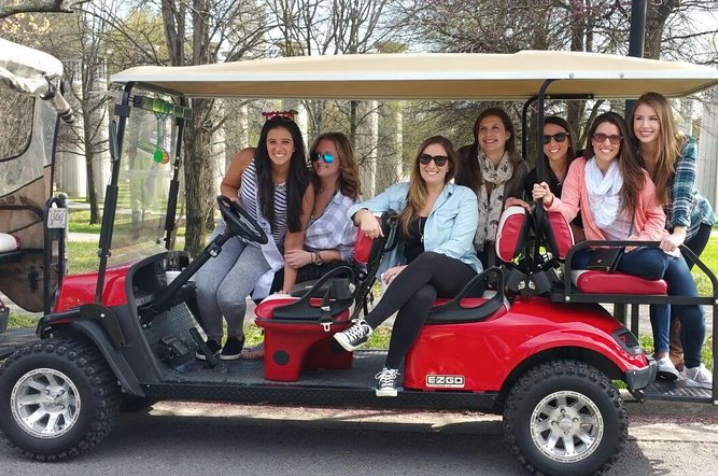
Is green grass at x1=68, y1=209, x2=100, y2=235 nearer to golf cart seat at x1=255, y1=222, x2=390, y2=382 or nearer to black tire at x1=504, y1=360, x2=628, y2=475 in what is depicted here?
golf cart seat at x1=255, y1=222, x2=390, y2=382

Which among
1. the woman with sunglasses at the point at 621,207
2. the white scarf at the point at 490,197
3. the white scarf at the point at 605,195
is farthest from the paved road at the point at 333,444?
the white scarf at the point at 605,195

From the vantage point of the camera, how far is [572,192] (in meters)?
4.08

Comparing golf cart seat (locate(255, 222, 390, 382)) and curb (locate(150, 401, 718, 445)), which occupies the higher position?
golf cart seat (locate(255, 222, 390, 382))

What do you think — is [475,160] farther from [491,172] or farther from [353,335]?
[353,335]

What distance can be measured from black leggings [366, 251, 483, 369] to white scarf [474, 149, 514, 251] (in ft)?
1.79

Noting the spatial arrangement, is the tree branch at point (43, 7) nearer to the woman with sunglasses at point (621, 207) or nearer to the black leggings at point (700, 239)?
the woman with sunglasses at point (621, 207)

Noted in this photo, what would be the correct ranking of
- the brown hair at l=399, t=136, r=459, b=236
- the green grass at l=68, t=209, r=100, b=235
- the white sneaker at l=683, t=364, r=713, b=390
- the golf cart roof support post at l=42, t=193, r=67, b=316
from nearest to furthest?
the white sneaker at l=683, t=364, r=713, b=390, the brown hair at l=399, t=136, r=459, b=236, the golf cart roof support post at l=42, t=193, r=67, b=316, the green grass at l=68, t=209, r=100, b=235

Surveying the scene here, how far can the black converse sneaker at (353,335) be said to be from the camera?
12.6ft

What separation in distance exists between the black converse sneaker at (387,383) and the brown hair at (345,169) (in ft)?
4.09

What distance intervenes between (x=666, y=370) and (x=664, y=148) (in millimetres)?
1160

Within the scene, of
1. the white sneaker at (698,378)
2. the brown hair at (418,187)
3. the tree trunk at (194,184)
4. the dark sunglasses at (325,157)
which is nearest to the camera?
the white sneaker at (698,378)

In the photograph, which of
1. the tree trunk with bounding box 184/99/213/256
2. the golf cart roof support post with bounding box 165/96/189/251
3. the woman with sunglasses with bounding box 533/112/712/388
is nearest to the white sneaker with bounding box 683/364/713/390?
the woman with sunglasses with bounding box 533/112/712/388

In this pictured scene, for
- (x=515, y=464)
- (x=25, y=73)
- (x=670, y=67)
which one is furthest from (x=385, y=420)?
(x=25, y=73)

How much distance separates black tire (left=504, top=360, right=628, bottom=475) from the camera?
3.70 meters
